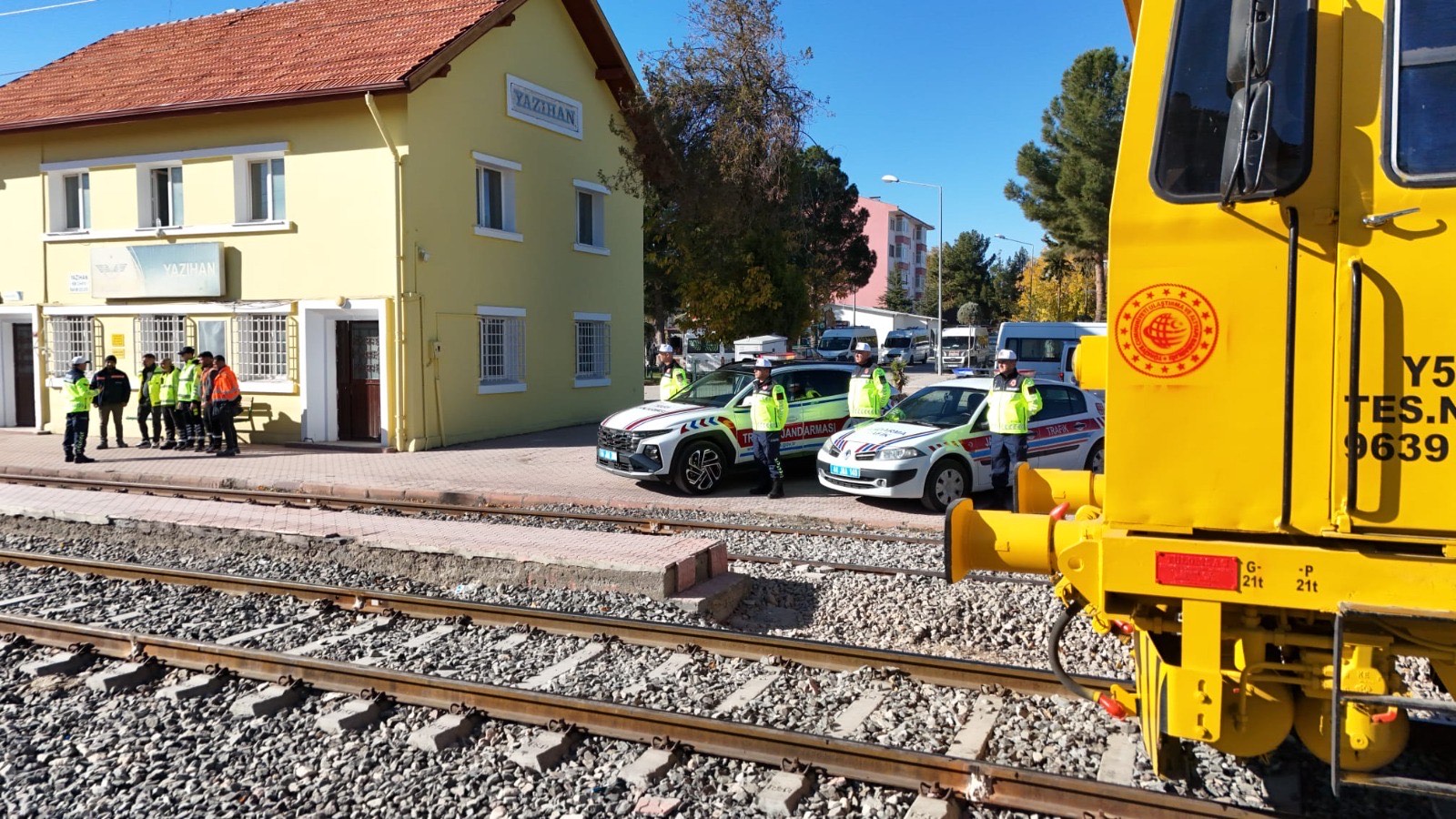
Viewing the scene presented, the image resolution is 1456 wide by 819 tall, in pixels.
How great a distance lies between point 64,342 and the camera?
65.6ft

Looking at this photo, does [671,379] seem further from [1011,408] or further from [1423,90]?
[1423,90]

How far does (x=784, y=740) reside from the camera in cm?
471

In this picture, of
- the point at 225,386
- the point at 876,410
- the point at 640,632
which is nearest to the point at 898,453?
the point at 876,410

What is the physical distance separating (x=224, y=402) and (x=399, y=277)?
3.44 meters

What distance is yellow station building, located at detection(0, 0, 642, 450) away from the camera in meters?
17.4

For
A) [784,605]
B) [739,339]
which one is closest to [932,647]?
[784,605]

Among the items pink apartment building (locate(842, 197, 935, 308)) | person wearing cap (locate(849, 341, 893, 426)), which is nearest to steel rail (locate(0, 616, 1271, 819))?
person wearing cap (locate(849, 341, 893, 426))

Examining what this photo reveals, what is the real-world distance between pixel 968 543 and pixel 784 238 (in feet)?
69.5

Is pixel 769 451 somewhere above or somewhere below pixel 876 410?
below

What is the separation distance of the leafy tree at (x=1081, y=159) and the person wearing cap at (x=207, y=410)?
103 feet

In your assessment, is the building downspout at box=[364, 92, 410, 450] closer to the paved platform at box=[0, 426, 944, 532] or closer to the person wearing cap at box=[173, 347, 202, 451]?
the paved platform at box=[0, 426, 944, 532]

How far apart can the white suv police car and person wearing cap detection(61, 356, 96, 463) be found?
8.55 m

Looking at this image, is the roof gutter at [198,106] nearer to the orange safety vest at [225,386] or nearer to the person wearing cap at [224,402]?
the person wearing cap at [224,402]

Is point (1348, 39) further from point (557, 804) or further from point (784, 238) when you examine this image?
point (784, 238)
